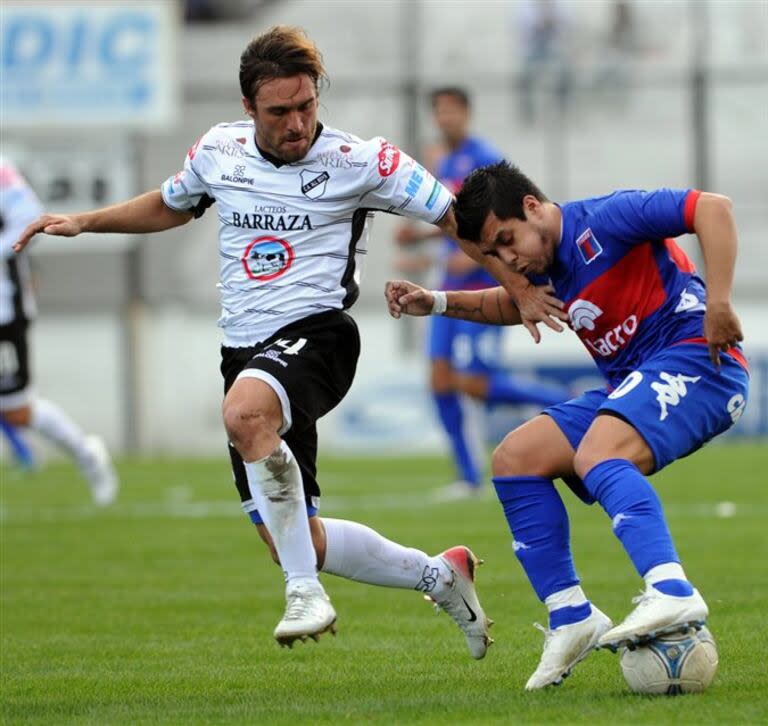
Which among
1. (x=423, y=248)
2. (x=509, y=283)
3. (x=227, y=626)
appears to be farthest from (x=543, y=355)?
(x=509, y=283)

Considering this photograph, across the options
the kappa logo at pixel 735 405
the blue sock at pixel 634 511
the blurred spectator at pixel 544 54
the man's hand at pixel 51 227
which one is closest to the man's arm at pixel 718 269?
the kappa logo at pixel 735 405

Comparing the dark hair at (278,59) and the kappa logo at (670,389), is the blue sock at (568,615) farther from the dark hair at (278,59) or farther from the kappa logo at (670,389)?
the dark hair at (278,59)

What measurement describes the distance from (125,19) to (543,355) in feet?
22.5

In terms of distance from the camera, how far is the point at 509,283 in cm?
532

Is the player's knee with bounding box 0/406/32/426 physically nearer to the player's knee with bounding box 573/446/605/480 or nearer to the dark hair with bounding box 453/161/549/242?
the dark hair with bounding box 453/161/549/242

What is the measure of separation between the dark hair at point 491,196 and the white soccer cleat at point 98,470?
24.1 ft

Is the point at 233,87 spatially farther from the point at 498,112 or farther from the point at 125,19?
the point at 498,112

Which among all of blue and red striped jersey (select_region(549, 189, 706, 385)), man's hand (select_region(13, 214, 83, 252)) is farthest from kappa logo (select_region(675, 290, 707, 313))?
man's hand (select_region(13, 214, 83, 252))

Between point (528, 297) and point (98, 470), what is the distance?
7500 mm

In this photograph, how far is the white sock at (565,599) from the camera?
16.8 feet

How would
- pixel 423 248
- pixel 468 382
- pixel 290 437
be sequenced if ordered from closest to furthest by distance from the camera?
pixel 290 437 < pixel 468 382 < pixel 423 248

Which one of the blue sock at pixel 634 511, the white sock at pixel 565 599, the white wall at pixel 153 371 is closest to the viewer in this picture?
the blue sock at pixel 634 511

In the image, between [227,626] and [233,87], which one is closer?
[227,626]

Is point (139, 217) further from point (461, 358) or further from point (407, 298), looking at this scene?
point (461, 358)
